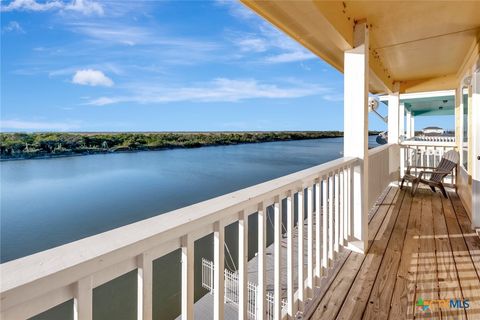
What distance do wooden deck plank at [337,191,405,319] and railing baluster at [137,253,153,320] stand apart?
1.49 metres

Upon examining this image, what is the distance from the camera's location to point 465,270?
2.37m

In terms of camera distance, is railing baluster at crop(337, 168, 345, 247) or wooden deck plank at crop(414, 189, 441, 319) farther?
railing baluster at crop(337, 168, 345, 247)

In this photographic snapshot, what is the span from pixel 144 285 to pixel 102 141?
438 inches

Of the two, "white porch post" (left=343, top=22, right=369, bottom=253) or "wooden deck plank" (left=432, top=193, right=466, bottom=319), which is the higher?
"white porch post" (left=343, top=22, right=369, bottom=253)

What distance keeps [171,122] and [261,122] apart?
809cm

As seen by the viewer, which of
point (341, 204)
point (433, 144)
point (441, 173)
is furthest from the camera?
point (433, 144)

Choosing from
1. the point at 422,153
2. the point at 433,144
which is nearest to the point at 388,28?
the point at 433,144

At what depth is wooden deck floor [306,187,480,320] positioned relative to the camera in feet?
6.13

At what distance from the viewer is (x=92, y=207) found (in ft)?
42.3

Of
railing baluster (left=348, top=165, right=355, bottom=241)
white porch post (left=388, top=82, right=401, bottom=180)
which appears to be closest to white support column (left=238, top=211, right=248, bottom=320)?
railing baluster (left=348, top=165, right=355, bottom=241)


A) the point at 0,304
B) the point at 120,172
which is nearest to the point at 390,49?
the point at 0,304

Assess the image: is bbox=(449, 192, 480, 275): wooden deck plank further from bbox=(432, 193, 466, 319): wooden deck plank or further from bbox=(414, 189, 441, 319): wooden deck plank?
bbox=(414, 189, 441, 319): wooden deck plank

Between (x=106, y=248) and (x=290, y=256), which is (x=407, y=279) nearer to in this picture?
(x=290, y=256)

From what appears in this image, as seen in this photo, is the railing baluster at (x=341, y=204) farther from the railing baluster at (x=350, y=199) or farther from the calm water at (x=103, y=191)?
the calm water at (x=103, y=191)
